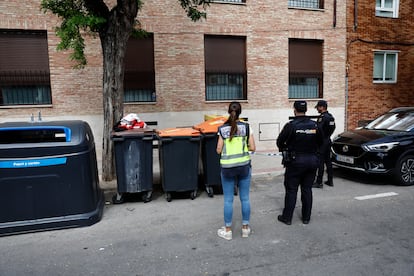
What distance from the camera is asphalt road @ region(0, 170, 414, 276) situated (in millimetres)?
3195

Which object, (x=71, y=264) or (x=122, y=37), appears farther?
(x=122, y=37)

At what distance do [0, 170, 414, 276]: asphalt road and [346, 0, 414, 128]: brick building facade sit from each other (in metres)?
7.82

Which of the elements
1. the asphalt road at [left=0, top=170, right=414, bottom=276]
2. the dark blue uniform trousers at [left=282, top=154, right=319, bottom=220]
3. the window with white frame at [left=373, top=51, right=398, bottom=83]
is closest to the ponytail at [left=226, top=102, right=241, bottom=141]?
the dark blue uniform trousers at [left=282, top=154, right=319, bottom=220]

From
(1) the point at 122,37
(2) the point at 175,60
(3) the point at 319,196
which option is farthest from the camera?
(2) the point at 175,60

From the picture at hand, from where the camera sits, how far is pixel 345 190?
5.96 metres

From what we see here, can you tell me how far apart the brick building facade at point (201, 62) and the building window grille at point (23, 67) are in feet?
0.76

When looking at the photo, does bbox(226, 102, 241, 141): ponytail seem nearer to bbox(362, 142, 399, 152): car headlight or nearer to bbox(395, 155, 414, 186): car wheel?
bbox(362, 142, 399, 152): car headlight

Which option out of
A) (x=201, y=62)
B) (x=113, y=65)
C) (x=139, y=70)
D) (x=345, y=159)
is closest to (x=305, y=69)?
(x=201, y=62)

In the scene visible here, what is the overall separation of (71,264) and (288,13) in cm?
1062

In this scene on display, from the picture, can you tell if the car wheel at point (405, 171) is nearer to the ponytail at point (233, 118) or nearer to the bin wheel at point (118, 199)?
the ponytail at point (233, 118)

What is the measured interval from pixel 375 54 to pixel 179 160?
422 inches

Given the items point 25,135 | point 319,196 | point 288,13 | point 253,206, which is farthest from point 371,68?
point 25,135

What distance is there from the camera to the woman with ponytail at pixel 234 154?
12.1 ft

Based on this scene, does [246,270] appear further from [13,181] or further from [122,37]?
[122,37]
